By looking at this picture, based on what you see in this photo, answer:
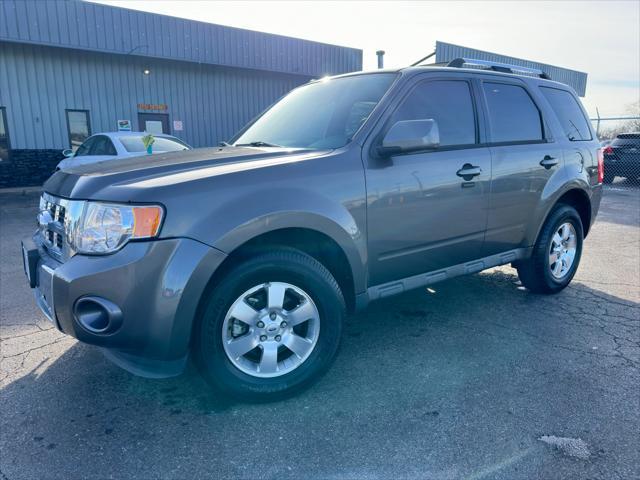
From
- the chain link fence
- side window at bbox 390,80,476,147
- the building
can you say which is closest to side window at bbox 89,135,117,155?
the building

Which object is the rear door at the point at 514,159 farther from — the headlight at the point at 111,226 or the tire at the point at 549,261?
the headlight at the point at 111,226

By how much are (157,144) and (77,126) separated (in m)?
6.71

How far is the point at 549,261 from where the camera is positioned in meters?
4.32

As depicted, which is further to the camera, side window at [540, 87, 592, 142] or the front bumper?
side window at [540, 87, 592, 142]

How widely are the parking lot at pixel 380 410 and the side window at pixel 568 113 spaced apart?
1692 millimetres

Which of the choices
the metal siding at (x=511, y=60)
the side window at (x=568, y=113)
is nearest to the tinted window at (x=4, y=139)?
the metal siding at (x=511, y=60)

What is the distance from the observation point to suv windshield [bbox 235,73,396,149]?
10.3 feet

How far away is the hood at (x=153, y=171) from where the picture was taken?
7.68ft

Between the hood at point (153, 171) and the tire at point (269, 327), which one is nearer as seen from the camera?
the hood at point (153, 171)

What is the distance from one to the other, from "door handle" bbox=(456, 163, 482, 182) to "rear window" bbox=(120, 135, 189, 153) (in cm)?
688

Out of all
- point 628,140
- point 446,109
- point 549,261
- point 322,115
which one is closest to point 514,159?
point 446,109

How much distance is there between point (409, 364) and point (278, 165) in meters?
1.55

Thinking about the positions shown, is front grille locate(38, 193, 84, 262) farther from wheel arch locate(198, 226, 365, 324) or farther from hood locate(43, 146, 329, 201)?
wheel arch locate(198, 226, 365, 324)

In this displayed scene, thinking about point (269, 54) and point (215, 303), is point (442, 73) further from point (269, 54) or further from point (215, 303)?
point (269, 54)
